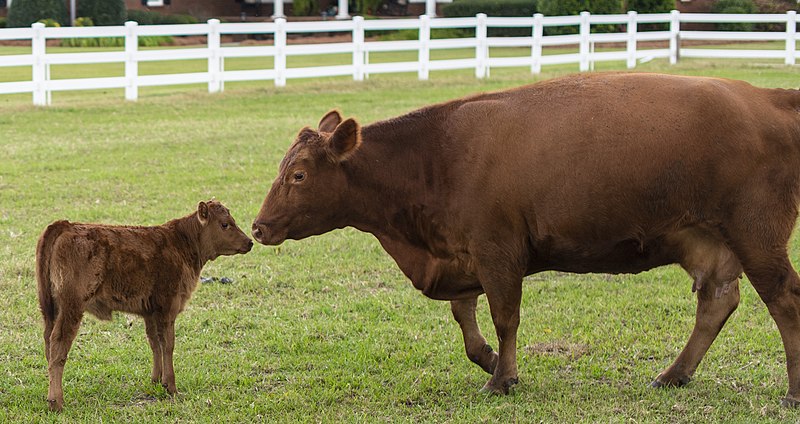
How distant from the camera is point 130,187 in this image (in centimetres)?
1252

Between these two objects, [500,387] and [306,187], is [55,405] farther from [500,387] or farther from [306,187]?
[500,387]

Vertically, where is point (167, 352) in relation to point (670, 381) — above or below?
above

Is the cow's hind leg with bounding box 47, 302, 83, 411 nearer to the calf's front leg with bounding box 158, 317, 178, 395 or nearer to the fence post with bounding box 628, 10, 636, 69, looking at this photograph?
the calf's front leg with bounding box 158, 317, 178, 395

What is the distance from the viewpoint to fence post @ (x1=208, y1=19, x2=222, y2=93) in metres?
21.8

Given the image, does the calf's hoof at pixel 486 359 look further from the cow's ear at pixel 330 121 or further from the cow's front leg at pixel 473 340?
the cow's ear at pixel 330 121

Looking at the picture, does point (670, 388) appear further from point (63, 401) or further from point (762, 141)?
point (63, 401)

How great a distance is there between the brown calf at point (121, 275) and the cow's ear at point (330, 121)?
83 centimetres

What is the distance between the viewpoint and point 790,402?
6.12 meters

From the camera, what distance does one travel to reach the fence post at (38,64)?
1947 cm

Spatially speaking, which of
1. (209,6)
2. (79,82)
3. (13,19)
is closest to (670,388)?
(79,82)

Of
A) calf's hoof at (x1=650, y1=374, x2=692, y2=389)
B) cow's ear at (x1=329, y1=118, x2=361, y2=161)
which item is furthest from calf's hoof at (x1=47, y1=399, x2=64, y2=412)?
calf's hoof at (x1=650, y1=374, x2=692, y2=389)

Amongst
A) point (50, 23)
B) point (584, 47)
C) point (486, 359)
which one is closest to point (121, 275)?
point (486, 359)

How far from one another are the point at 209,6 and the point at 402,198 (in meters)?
44.2

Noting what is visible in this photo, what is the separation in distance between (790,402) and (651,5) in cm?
3149
